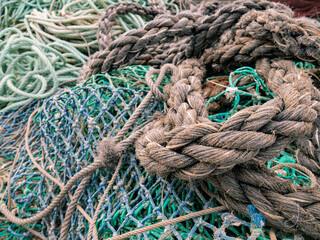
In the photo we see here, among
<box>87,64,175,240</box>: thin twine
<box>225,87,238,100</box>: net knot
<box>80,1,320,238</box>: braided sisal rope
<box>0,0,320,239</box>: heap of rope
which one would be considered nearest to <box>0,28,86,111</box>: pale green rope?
<box>0,0,320,239</box>: heap of rope

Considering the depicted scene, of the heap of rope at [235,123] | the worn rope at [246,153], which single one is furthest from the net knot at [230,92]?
the worn rope at [246,153]

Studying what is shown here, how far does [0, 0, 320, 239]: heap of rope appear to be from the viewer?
662mm

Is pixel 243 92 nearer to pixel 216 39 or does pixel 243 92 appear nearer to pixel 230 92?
pixel 230 92

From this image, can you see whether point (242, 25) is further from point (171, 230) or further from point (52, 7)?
point (52, 7)

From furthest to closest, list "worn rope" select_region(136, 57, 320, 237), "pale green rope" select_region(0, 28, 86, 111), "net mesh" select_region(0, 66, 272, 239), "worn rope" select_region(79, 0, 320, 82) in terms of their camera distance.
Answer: "pale green rope" select_region(0, 28, 86, 111) < "worn rope" select_region(79, 0, 320, 82) < "net mesh" select_region(0, 66, 272, 239) < "worn rope" select_region(136, 57, 320, 237)

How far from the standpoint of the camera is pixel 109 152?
0.88 meters

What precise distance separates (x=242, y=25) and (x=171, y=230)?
82 centimetres

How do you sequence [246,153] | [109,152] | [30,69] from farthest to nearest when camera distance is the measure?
1. [30,69]
2. [109,152]
3. [246,153]

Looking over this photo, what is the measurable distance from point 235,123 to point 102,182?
480mm

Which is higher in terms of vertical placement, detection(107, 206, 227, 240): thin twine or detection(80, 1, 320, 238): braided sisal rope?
detection(80, 1, 320, 238): braided sisal rope

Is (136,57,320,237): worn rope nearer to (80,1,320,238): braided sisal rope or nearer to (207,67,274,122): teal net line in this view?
(80,1,320,238): braided sisal rope

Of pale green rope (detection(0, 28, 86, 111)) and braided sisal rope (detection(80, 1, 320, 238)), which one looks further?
pale green rope (detection(0, 28, 86, 111))

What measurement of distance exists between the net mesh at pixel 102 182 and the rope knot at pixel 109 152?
5cm

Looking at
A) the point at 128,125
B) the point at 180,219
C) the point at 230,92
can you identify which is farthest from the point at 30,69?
the point at 180,219
